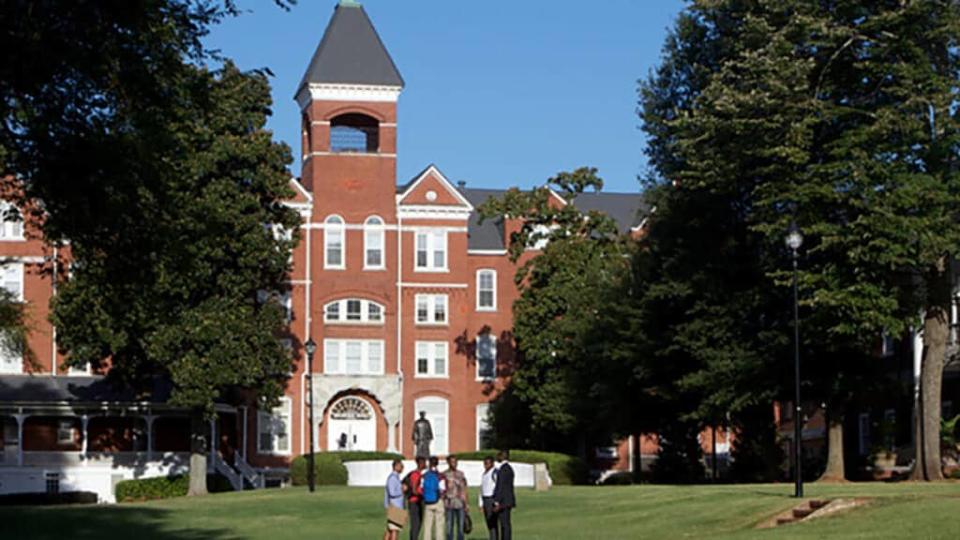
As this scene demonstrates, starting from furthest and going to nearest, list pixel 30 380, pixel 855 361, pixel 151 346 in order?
1. pixel 30 380
2. pixel 151 346
3. pixel 855 361

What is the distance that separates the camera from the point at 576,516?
128ft

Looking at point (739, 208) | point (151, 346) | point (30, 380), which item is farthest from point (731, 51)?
point (30, 380)

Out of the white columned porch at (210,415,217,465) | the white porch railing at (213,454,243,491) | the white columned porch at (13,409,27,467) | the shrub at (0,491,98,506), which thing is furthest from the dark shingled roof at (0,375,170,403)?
the shrub at (0,491,98,506)

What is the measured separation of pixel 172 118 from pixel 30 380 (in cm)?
5645

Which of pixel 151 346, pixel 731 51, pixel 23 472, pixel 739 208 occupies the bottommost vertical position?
pixel 23 472

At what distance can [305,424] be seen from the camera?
258ft

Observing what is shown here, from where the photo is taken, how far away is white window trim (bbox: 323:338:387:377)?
7938cm

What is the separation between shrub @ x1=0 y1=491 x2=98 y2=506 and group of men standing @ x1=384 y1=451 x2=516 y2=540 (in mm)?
29753

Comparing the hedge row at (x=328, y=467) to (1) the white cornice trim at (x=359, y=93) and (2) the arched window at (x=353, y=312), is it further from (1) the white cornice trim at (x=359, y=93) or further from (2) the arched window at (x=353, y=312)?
(1) the white cornice trim at (x=359, y=93)

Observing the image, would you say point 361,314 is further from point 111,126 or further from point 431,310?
point 111,126

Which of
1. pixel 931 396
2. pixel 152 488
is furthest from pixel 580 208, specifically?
pixel 931 396

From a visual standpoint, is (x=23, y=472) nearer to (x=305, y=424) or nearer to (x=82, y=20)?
(x=305, y=424)

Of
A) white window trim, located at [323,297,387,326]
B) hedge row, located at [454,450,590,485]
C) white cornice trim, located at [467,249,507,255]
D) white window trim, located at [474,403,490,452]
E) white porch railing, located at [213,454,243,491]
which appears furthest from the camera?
white cornice trim, located at [467,249,507,255]

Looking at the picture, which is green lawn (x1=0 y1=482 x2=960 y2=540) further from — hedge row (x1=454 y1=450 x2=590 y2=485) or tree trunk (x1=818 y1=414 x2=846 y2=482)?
hedge row (x1=454 y1=450 x2=590 y2=485)
